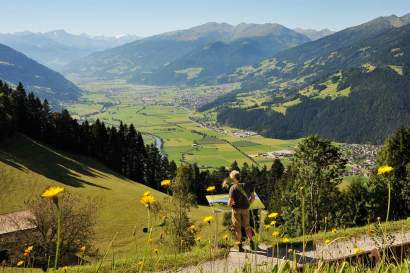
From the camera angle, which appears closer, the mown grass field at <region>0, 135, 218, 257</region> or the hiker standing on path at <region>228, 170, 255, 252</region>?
the hiker standing on path at <region>228, 170, 255, 252</region>

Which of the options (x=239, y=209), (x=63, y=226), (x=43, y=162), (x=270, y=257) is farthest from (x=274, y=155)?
(x=270, y=257)

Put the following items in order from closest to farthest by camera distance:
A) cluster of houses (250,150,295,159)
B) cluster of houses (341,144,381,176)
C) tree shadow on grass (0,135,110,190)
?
tree shadow on grass (0,135,110,190) < cluster of houses (341,144,381,176) < cluster of houses (250,150,295,159)

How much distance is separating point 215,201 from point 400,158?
42377 millimetres

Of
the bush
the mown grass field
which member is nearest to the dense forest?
the mown grass field

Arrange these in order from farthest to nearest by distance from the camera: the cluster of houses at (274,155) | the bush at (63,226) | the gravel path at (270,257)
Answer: the cluster of houses at (274,155) < the bush at (63,226) < the gravel path at (270,257)

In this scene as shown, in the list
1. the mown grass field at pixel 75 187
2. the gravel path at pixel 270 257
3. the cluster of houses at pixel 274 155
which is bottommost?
the cluster of houses at pixel 274 155

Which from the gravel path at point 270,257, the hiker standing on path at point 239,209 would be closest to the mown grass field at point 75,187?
the gravel path at point 270,257

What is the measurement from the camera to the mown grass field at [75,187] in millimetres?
47469

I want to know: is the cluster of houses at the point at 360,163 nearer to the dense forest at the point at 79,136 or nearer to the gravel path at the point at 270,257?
the dense forest at the point at 79,136

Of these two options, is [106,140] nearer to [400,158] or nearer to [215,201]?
[400,158]

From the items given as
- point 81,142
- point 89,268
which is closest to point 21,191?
point 81,142

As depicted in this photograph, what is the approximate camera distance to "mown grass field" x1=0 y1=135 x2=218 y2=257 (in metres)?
47.5

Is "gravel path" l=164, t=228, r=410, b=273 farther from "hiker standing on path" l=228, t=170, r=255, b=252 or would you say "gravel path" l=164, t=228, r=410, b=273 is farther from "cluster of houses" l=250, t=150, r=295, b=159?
"cluster of houses" l=250, t=150, r=295, b=159

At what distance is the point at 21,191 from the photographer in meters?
53.2
